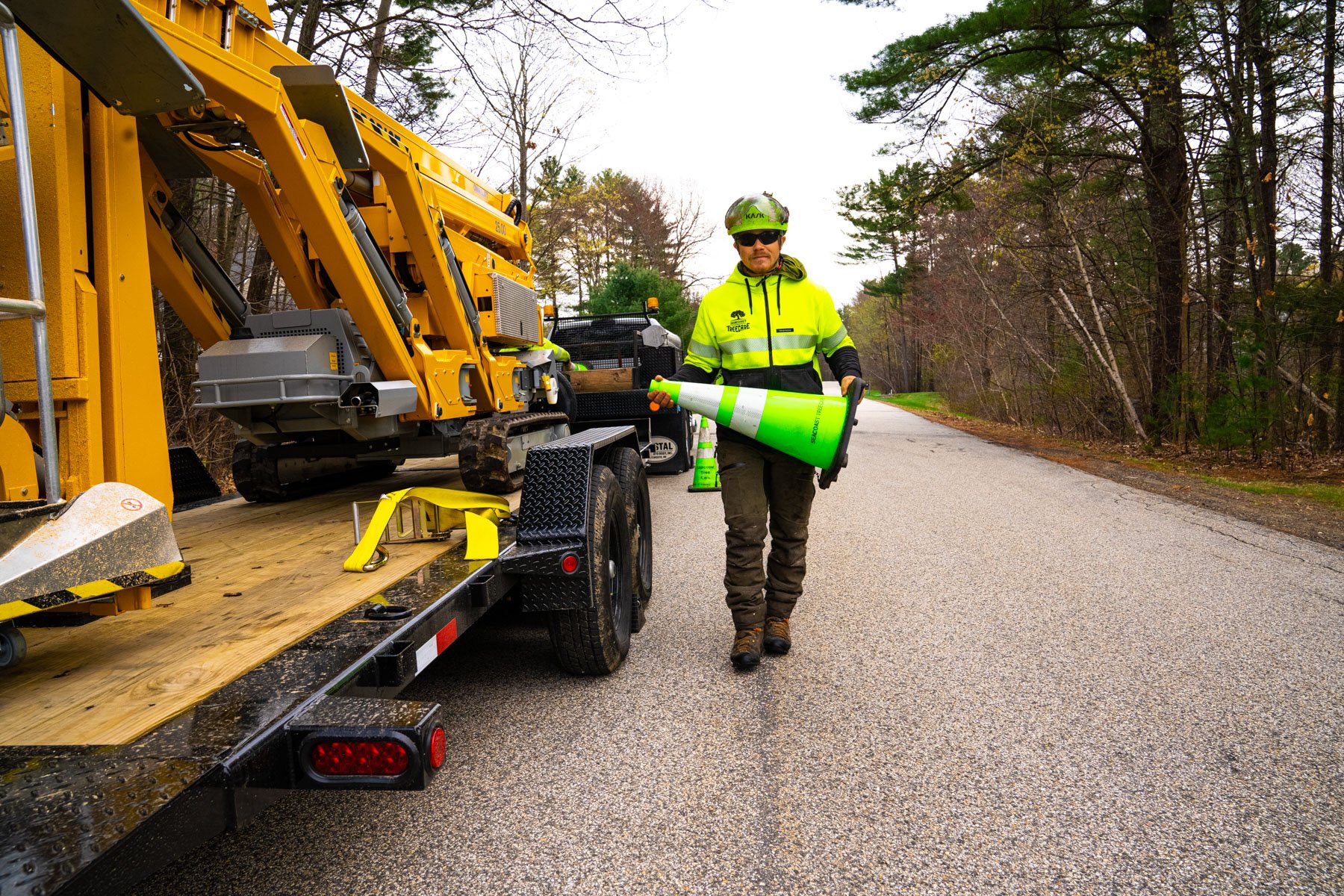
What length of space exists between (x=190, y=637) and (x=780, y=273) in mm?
3009

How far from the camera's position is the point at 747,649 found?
4.17 meters

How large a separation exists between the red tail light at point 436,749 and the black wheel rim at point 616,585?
200 centimetres

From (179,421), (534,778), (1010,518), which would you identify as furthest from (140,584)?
(179,421)

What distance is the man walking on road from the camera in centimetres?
423

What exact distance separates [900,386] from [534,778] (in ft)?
210

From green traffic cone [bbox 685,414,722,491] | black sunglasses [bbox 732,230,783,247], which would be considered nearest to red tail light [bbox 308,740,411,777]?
black sunglasses [bbox 732,230,783,247]

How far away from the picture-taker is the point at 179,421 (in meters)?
10.1

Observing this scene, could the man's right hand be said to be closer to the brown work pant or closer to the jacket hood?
the brown work pant

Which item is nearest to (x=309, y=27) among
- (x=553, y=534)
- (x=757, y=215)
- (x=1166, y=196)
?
(x=757, y=215)

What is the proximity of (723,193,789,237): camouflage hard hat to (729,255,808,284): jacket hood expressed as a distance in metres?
0.18

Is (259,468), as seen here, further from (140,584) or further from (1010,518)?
(1010,518)

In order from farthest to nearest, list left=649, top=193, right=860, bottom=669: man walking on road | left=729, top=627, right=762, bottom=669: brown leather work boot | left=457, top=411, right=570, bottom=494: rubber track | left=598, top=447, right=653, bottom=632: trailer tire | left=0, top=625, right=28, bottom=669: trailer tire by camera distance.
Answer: left=457, top=411, right=570, bottom=494: rubber track < left=598, top=447, right=653, bottom=632: trailer tire < left=649, top=193, right=860, bottom=669: man walking on road < left=729, top=627, right=762, bottom=669: brown leather work boot < left=0, top=625, right=28, bottom=669: trailer tire

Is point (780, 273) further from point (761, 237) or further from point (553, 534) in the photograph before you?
point (553, 534)

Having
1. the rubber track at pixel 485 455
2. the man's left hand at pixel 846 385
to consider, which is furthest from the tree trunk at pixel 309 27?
the man's left hand at pixel 846 385
